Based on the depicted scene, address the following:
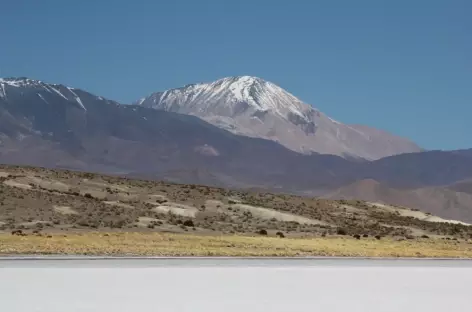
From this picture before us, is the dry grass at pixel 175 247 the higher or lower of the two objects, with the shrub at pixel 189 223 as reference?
lower

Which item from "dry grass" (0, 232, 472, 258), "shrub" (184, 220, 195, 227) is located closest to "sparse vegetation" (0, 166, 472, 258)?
"shrub" (184, 220, 195, 227)

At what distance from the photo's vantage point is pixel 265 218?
85625 millimetres

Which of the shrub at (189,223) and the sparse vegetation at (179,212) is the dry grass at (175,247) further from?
the shrub at (189,223)

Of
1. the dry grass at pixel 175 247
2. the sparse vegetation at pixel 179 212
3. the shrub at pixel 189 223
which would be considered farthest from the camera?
the shrub at pixel 189 223

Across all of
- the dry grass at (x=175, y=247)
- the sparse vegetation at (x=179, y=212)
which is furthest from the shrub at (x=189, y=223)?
the dry grass at (x=175, y=247)

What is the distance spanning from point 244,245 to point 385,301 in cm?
2586

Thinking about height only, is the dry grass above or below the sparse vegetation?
below

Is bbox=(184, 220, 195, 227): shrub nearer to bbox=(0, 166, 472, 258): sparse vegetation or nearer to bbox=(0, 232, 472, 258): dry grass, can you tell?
bbox=(0, 166, 472, 258): sparse vegetation

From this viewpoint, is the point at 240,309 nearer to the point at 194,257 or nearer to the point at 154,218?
the point at 194,257

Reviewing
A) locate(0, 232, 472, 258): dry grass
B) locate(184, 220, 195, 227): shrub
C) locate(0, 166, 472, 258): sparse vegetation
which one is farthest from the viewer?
locate(184, 220, 195, 227): shrub

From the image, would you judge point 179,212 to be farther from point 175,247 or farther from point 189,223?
point 175,247

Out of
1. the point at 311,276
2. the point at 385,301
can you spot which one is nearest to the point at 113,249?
the point at 311,276


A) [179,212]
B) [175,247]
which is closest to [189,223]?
[179,212]

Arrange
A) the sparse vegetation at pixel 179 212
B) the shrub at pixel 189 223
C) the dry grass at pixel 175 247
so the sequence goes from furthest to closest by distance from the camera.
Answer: the shrub at pixel 189 223 → the sparse vegetation at pixel 179 212 → the dry grass at pixel 175 247
